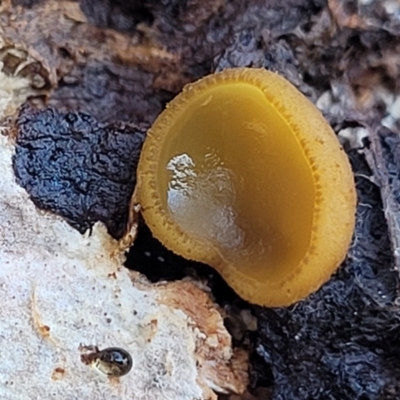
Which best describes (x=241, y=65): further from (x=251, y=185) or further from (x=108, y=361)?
(x=108, y=361)

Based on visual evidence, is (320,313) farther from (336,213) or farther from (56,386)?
(56,386)

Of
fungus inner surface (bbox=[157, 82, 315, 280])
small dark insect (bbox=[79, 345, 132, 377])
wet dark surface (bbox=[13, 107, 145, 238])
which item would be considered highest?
fungus inner surface (bbox=[157, 82, 315, 280])

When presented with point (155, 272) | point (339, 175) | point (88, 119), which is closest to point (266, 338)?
point (155, 272)

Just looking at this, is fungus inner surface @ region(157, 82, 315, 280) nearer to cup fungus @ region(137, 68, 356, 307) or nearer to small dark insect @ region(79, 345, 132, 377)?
cup fungus @ region(137, 68, 356, 307)

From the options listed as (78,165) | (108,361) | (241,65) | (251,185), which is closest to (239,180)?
(251,185)

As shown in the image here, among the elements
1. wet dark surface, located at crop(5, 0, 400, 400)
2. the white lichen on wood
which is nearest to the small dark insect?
the white lichen on wood

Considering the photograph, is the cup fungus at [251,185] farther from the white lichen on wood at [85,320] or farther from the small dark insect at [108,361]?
the small dark insect at [108,361]
